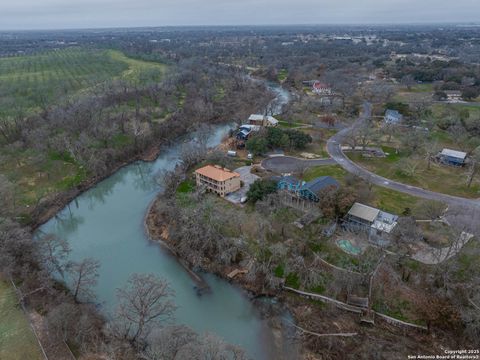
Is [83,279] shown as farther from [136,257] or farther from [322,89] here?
[322,89]

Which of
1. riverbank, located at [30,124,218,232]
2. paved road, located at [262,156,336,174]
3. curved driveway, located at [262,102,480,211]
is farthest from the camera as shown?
paved road, located at [262,156,336,174]

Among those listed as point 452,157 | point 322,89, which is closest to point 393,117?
point 452,157

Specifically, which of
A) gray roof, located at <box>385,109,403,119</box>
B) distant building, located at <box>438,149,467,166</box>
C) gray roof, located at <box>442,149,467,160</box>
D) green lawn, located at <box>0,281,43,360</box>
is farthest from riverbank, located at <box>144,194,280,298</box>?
gray roof, located at <box>385,109,403,119</box>

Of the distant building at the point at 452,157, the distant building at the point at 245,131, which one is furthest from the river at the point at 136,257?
the distant building at the point at 452,157

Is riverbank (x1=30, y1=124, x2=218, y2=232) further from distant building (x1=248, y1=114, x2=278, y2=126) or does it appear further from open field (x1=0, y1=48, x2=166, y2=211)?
distant building (x1=248, y1=114, x2=278, y2=126)

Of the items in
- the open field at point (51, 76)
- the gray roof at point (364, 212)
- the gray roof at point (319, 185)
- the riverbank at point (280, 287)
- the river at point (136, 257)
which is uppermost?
the open field at point (51, 76)

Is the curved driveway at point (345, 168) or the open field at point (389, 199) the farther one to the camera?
the curved driveway at point (345, 168)

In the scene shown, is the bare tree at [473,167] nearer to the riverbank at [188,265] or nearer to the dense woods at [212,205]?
the dense woods at [212,205]

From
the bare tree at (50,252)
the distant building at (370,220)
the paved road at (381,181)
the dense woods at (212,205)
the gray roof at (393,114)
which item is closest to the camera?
the dense woods at (212,205)
